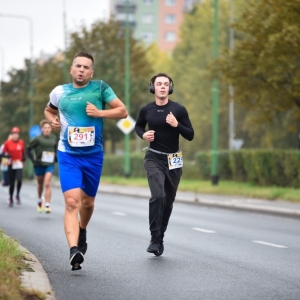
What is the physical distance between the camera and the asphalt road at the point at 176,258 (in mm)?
8656

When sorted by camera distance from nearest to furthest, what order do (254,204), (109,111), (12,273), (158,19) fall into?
(12,273) < (109,111) < (254,204) < (158,19)

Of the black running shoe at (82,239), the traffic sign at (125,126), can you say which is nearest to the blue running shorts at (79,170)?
the black running shoe at (82,239)

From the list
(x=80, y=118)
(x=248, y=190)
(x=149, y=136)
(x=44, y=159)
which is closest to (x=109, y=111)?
(x=80, y=118)

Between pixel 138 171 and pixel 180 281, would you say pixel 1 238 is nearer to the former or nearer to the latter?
pixel 180 281

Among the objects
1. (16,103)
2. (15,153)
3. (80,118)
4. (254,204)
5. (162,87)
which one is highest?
(162,87)

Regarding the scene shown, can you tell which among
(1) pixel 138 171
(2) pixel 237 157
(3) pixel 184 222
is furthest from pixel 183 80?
(3) pixel 184 222

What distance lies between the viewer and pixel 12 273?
8383 millimetres

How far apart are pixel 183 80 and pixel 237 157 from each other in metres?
47.2

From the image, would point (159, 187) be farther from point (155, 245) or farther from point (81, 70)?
point (81, 70)

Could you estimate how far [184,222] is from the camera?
18.7 meters

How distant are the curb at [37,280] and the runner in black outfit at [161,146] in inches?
71.5

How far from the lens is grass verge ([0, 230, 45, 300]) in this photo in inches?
289

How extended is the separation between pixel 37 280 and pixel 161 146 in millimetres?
3289

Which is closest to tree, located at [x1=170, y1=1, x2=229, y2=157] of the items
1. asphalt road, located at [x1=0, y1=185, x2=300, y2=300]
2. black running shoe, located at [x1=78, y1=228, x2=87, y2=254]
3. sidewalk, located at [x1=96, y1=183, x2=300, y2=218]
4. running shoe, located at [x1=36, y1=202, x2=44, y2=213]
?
sidewalk, located at [x1=96, y1=183, x2=300, y2=218]
